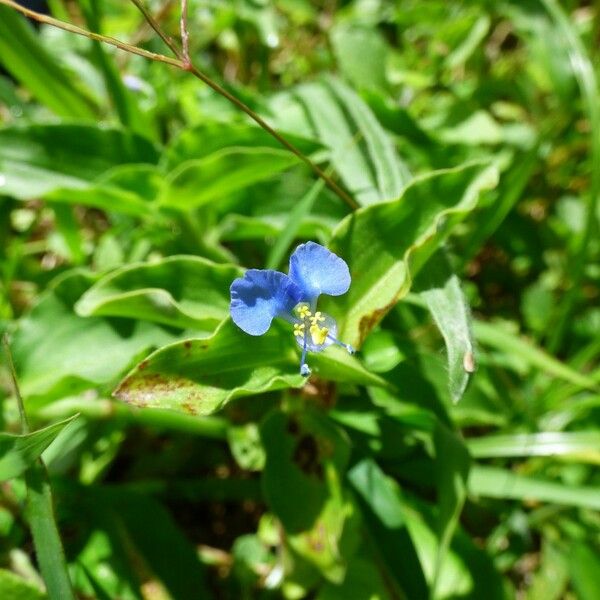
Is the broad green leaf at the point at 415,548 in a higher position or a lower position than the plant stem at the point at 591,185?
lower

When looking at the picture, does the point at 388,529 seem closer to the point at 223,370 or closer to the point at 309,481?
the point at 309,481

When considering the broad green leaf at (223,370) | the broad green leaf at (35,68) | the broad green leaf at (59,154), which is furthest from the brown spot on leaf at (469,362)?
the broad green leaf at (35,68)

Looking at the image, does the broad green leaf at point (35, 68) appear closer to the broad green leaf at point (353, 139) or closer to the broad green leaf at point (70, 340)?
the broad green leaf at point (70, 340)

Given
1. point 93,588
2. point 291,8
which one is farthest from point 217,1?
point 93,588

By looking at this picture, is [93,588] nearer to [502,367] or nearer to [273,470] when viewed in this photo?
[273,470]

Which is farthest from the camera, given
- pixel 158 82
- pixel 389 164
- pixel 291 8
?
pixel 291 8

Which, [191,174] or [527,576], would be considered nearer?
[191,174]

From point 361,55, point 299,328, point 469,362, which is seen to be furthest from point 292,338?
point 361,55
